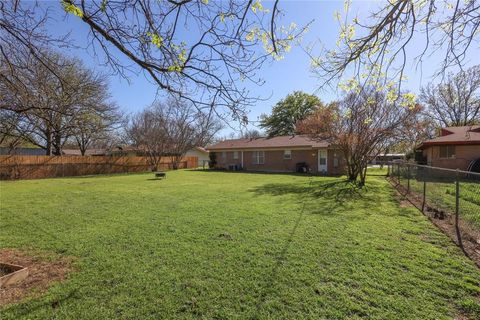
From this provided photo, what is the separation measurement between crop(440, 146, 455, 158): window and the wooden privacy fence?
25.3 m

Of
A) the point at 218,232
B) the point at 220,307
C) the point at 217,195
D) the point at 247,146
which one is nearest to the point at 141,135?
the point at 247,146

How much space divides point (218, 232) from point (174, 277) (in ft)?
6.64

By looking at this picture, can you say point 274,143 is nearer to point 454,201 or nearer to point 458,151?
point 458,151

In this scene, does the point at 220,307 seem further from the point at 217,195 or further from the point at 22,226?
the point at 217,195

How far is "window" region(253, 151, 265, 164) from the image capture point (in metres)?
27.3

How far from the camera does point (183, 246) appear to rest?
4758mm

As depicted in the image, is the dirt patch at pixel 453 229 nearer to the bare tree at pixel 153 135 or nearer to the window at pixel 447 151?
the window at pixel 447 151

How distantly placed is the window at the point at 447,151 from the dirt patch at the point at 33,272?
23673 millimetres

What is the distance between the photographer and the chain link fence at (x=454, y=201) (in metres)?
5.44

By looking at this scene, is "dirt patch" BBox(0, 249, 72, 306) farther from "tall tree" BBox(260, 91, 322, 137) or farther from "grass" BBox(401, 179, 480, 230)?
"tall tree" BBox(260, 91, 322, 137)

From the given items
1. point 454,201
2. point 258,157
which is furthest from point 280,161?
point 454,201

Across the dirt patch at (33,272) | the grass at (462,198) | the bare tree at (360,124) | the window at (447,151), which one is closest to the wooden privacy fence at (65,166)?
the dirt patch at (33,272)

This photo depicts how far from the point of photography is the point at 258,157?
1089 inches

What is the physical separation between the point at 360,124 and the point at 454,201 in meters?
6.53
